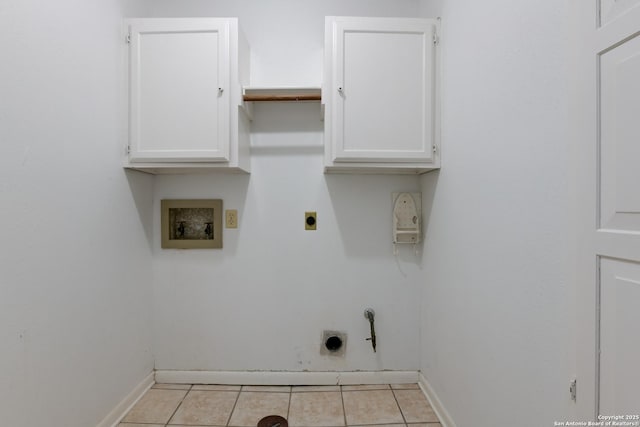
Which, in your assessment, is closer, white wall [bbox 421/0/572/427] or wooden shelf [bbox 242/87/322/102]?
white wall [bbox 421/0/572/427]

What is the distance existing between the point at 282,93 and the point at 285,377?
1.67 meters

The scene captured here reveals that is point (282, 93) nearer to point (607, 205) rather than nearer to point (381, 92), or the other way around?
point (381, 92)

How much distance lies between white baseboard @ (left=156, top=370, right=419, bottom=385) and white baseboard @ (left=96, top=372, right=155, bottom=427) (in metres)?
0.07

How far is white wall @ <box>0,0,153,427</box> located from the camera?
3.43 feet

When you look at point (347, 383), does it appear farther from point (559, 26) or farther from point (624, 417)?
point (559, 26)

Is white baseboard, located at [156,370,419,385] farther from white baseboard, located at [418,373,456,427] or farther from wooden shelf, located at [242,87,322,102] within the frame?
wooden shelf, located at [242,87,322,102]

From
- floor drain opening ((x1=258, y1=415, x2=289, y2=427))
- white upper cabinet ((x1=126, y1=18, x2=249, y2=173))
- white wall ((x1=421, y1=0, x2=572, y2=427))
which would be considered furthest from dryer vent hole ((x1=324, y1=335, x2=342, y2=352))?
white upper cabinet ((x1=126, y1=18, x2=249, y2=173))

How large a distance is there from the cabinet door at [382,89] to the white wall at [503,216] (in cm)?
10

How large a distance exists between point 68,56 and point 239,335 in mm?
1610

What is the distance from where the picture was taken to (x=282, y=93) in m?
1.79

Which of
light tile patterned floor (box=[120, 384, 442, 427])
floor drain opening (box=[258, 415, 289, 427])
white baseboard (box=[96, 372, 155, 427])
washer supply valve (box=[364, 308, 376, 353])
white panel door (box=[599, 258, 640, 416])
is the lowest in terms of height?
light tile patterned floor (box=[120, 384, 442, 427])

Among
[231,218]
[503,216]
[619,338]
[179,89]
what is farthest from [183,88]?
[619,338]

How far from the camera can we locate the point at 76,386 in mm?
1317

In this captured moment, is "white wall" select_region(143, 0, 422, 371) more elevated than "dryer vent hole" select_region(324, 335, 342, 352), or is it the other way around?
"white wall" select_region(143, 0, 422, 371)
